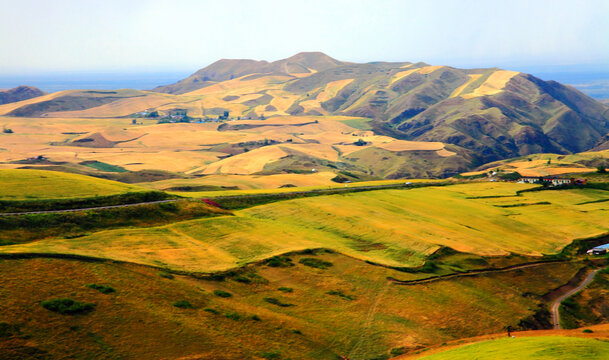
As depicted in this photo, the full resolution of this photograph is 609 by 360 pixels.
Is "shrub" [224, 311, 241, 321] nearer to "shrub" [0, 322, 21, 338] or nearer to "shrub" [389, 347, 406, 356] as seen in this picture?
"shrub" [389, 347, 406, 356]

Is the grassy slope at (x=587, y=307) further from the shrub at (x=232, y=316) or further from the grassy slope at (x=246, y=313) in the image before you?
the shrub at (x=232, y=316)

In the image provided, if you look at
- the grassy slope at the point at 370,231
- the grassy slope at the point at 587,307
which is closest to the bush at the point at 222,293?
the grassy slope at the point at 370,231

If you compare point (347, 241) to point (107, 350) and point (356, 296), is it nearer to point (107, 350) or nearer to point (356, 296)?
point (356, 296)

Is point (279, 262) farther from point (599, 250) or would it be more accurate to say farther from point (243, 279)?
point (599, 250)

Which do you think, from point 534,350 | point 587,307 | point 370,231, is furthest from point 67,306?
point 587,307

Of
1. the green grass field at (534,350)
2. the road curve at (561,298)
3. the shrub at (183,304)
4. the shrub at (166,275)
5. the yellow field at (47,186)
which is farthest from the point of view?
the yellow field at (47,186)

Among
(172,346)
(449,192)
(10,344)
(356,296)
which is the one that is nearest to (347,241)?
(356,296)
